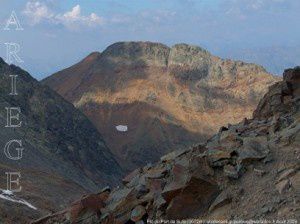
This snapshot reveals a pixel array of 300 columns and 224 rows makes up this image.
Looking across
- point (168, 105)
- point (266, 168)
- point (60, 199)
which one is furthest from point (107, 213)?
point (168, 105)

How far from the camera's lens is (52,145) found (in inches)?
2800

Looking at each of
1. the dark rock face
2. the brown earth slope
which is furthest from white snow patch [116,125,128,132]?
the dark rock face

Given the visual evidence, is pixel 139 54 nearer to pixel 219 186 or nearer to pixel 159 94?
pixel 159 94

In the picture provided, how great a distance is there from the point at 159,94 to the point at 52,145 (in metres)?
42.6

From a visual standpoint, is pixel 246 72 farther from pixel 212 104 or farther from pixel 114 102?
pixel 114 102

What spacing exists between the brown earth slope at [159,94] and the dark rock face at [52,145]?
49.2 feet

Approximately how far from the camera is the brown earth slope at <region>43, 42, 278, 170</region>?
338ft

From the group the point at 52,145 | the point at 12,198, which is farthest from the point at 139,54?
the point at 12,198

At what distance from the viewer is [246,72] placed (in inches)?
4614

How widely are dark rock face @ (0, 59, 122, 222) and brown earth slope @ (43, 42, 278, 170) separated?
14987 millimetres

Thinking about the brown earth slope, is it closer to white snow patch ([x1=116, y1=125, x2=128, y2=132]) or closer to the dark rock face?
white snow patch ([x1=116, y1=125, x2=128, y2=132])

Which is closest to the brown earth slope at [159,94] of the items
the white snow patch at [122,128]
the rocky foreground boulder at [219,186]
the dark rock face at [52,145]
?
the white snow patch at [122,128]

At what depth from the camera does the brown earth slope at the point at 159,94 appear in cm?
10301

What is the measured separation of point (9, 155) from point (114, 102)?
55798 millimetres
